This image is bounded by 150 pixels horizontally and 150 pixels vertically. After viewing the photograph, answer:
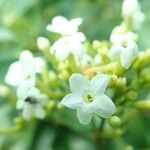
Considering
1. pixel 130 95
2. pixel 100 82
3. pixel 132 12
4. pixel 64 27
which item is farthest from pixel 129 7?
pixel 100 82

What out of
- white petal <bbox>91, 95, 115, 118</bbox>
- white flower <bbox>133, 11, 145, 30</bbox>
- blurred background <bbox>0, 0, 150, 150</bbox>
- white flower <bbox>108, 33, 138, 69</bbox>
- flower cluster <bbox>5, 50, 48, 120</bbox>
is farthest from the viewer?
blurred background <bbox>0, 0, 150, 150</bbox>

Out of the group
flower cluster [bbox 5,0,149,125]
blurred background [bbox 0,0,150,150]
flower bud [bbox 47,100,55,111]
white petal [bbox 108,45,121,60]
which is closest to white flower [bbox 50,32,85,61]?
flower cluster [bbox 5,0,149,125]

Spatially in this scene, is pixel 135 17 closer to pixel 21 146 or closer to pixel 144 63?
pixel 144 63

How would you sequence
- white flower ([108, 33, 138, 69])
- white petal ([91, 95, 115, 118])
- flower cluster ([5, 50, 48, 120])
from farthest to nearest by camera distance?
flower cluster ([5, 50, 48, 120]), white flower ([108, 33, 138, 69]), white petal ([91, 95, 115, 118])

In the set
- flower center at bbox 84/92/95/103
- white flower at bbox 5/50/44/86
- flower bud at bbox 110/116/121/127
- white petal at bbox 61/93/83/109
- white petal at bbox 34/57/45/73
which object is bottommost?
white petal at bbox 61/93/83/109

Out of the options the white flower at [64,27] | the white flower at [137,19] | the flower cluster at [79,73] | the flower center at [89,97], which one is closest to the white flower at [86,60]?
the flower cluster at [79,73]

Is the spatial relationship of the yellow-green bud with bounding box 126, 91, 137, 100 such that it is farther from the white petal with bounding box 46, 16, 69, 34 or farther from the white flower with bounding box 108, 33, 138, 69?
the white petal with bounding box 46, 16, 69, 34

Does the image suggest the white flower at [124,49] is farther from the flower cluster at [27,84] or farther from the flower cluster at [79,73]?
the flower cluster at [27,84]
